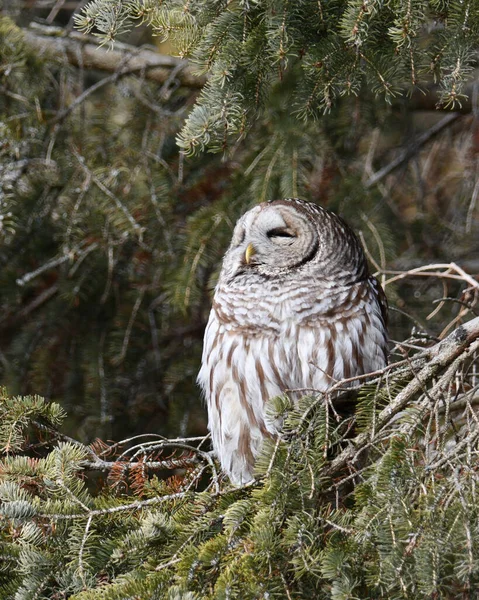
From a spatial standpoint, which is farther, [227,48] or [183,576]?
[227,48]

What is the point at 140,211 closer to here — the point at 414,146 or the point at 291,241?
the point at 291,241

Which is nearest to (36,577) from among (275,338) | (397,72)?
(275,338)

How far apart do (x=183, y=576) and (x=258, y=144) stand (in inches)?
96.2

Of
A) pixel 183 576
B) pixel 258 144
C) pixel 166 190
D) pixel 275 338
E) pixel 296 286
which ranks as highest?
pixel 258 144

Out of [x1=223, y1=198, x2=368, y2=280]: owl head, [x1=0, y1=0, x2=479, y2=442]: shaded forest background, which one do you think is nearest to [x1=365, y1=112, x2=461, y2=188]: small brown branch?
[x1=0, y1=0, x2=479, y2=442]: shaded forest background

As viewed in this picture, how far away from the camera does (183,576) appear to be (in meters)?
1.77

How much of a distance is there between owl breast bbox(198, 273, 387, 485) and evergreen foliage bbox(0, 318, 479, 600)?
0.66 meters

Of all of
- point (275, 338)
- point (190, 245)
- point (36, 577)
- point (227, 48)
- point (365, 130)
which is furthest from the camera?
point (365, 130)

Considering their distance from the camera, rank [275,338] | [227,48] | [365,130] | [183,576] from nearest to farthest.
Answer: [183,576] → [227,48] → [275,338] → [365,130]

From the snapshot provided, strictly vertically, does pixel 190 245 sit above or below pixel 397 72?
below

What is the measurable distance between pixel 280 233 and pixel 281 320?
16.6 inches

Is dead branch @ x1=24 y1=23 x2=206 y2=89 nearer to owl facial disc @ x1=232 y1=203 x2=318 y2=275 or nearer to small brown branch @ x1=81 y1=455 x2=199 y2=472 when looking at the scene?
owl facial disc @ x1=232 y1=203 x2=318 y2=275

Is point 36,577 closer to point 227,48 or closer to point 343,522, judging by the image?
point 343,522

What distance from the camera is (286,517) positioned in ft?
6.14
